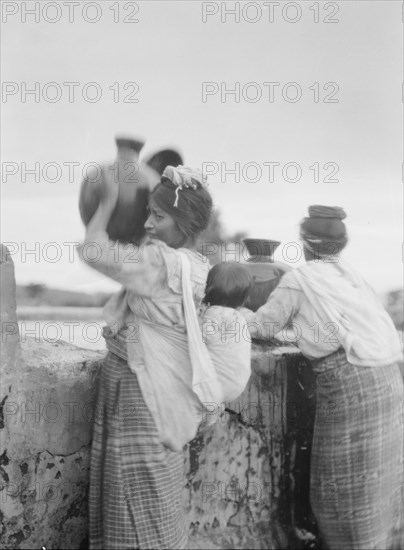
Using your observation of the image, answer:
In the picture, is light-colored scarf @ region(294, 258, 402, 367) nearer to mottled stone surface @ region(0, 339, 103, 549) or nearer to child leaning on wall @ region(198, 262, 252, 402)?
child leaning on wall @ region(198, 262, 252, 402)

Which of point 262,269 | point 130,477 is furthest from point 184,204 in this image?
point 130,477

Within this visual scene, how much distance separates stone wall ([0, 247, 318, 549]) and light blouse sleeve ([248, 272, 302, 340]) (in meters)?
0.15

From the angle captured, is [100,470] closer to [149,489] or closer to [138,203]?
[149,489]

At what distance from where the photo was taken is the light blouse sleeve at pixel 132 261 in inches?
79.5

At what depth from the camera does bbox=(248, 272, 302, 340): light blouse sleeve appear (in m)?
2.60

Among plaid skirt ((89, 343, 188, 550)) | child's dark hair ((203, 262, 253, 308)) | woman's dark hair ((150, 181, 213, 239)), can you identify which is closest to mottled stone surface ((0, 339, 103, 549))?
plaid skirt ((89, 343, 188, 550))

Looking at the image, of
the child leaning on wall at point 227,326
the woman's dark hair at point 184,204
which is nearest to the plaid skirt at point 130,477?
the child leaning on wall at point 227,326

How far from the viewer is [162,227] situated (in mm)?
2271

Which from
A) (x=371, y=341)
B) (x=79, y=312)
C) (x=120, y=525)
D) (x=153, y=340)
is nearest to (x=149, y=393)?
(x=153, y=340)

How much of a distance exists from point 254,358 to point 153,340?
645 mm

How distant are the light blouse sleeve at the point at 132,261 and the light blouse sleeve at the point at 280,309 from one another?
63 centimetres

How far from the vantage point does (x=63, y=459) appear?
2.38 m

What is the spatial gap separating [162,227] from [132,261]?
0.84ft

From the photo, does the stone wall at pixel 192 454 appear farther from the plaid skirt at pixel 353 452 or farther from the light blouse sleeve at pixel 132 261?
the light blouse sleeve at pixel 132 261
